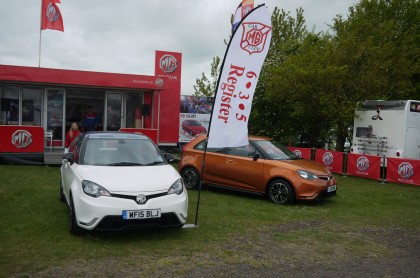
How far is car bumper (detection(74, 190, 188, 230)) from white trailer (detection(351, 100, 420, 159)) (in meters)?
11.3

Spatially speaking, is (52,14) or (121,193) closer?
(121,193)

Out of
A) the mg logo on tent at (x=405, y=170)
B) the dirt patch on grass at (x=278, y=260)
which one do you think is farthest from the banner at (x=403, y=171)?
the dirt patch on grass at (x=278, y=260)

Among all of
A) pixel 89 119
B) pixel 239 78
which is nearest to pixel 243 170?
pixel 239 78

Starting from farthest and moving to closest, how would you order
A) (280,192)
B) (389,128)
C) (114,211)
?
(389,128) < (280,192) < (114,211)

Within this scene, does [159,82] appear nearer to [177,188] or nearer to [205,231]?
[205,231]

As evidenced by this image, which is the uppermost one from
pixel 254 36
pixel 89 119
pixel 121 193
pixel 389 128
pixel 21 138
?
pixel 254 36

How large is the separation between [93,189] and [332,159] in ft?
38.1

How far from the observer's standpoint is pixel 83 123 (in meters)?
17.1

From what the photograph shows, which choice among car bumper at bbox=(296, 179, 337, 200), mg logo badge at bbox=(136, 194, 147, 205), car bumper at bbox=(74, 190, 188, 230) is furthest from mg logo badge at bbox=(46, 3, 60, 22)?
mg logo badge at bbox=(136, 194, 147, 205)

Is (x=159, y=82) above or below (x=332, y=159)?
above

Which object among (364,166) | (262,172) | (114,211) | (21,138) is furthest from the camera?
(364,166)

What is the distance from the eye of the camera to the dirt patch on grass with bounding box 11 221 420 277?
16.0 ft

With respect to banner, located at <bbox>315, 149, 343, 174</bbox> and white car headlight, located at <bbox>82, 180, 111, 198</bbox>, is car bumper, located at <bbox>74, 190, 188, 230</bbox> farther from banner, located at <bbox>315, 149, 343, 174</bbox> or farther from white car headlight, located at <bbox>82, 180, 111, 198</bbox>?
banner, located at <bbox>315, 149, 343, 174</bbox>

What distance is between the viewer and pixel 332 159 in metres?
15.5
